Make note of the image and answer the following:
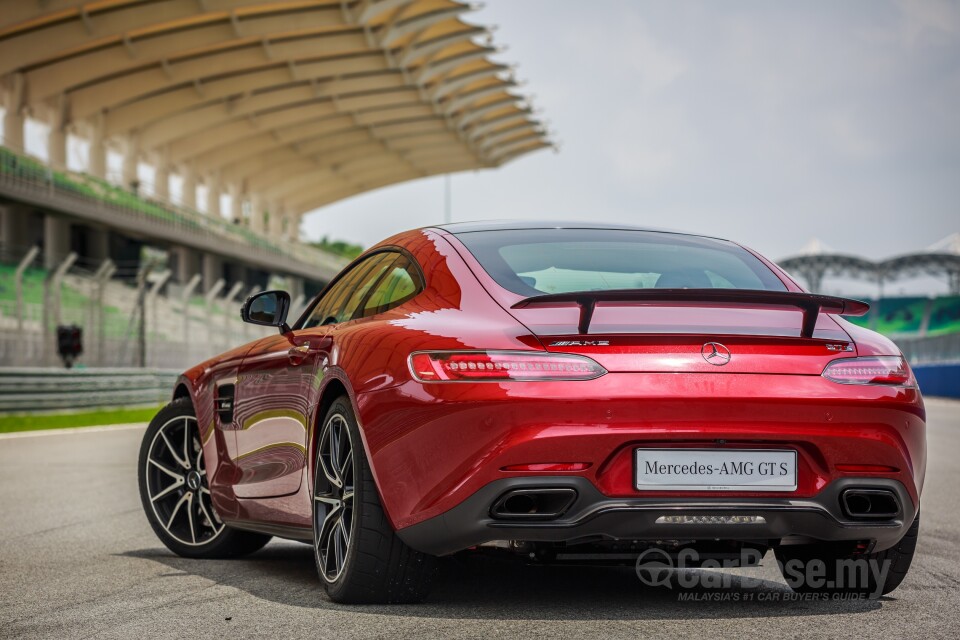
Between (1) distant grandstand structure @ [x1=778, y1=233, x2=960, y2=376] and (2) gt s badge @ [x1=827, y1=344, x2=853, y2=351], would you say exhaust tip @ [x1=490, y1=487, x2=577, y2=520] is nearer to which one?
(2) gt s badge @ [x1=827, y1=344, x2=853, y2=351]

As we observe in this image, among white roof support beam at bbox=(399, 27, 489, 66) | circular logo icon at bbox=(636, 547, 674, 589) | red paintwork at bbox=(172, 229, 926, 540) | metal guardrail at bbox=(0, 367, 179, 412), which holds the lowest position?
metal guardrail at bbox=(0, 367, 179, 412)

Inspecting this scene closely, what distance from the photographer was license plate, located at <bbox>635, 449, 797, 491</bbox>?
423cm

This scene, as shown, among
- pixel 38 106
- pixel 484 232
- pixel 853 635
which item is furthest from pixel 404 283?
pixel 38 106

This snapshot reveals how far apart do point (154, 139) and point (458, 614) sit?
56391 mm

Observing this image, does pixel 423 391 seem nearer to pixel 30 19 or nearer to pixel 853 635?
pixel 853 635

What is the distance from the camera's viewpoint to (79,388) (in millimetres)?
23703

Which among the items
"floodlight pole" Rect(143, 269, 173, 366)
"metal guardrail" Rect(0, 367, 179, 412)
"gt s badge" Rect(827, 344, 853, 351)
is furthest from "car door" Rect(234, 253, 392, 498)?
"floodlight pole" Rect(143, 269, 173, 366)

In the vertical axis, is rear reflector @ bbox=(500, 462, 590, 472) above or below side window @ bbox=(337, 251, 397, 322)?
below

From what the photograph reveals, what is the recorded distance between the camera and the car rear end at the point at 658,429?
4.18 metres

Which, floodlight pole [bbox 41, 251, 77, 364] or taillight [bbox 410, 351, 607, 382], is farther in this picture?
floodlight pole [bbox 41, 251, 77, 364]

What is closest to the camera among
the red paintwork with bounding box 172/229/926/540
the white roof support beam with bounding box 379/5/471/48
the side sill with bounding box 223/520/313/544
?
the red paintwork with bounding box 172/229/926/540

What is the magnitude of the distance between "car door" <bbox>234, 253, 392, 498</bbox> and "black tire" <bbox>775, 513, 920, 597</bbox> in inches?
73.6

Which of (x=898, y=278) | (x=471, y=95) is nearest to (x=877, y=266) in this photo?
(x=898, y=278)

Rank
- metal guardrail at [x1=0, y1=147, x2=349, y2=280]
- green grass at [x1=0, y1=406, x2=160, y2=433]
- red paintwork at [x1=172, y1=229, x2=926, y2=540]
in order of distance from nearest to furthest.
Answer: red paintwork at [x1=172, y1=229, x2=926, y2=540] < green grass at [x1=0, y1=406, x2=160, y2=433] < metal guardrail at [x1=0, y1=147, x2=349, y2=280]
